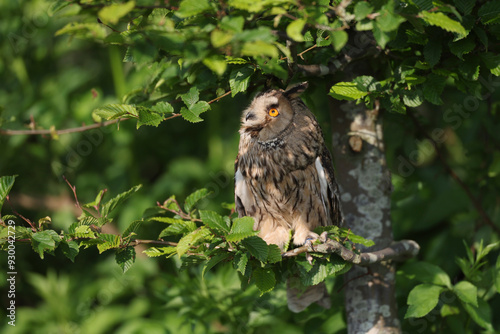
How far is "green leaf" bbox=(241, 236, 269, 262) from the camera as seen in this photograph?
1728 mm

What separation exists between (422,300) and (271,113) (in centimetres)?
98

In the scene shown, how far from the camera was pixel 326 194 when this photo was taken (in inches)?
99.5

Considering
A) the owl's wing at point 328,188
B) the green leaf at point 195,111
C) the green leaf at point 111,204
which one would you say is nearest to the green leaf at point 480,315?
the owl's wing at point 328,188

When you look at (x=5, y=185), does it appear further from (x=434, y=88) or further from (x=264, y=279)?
(x=434, y=88)

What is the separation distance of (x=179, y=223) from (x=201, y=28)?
2.54ft

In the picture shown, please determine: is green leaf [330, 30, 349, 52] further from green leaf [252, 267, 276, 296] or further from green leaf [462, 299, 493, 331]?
green leaf [462, 299, 493, 331]

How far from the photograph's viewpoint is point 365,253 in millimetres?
2137

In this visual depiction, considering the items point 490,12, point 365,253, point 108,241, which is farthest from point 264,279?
point 490,12

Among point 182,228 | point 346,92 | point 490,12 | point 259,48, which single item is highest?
point 259,48

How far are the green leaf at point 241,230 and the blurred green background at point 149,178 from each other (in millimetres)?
851

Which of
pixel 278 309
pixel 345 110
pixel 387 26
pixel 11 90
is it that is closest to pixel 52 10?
pixel 387 26

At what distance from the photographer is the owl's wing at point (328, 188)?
2480 millimetres

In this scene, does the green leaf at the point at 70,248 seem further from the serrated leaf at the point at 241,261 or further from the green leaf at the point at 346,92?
the green leaf at the point at 346,92

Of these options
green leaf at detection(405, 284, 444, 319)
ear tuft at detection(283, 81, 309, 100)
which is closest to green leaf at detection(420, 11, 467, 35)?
ear tuft at detection(283, 81, 309, 100)
